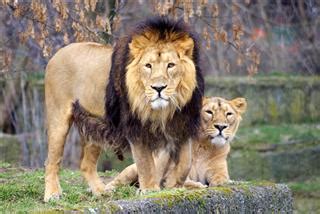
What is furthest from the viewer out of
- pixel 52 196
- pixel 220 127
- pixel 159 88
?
pixel 220 127

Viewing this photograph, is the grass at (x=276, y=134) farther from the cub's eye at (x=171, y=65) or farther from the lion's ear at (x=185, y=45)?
the cub's eye at (x=171, y=65)

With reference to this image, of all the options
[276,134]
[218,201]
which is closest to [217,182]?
[218,201]

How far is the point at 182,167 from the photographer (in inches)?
299

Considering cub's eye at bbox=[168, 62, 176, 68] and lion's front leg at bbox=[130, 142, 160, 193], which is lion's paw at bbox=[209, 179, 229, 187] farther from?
cub's eye at bbox=[168, 62, 176, 68]

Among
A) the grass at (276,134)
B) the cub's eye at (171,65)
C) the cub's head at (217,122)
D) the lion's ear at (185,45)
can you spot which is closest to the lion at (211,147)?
the cub's head at (217,122)

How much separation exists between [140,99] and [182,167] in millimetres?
619

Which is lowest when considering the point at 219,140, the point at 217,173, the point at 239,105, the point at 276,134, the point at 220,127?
the point at 276,134

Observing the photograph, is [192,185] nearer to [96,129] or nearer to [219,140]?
[219,140]

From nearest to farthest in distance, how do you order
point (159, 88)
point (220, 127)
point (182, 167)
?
1. point (159, 88)
2. point (182, 167)
3. point (220, 127)

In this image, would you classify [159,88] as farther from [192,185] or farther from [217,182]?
[217,182]

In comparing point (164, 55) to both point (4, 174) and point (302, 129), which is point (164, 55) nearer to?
point (4, 174)

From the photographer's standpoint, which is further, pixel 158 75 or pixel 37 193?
pixel 37 193

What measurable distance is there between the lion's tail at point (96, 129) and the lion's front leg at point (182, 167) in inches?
18.2

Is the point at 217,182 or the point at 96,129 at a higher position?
the point at 96,129
